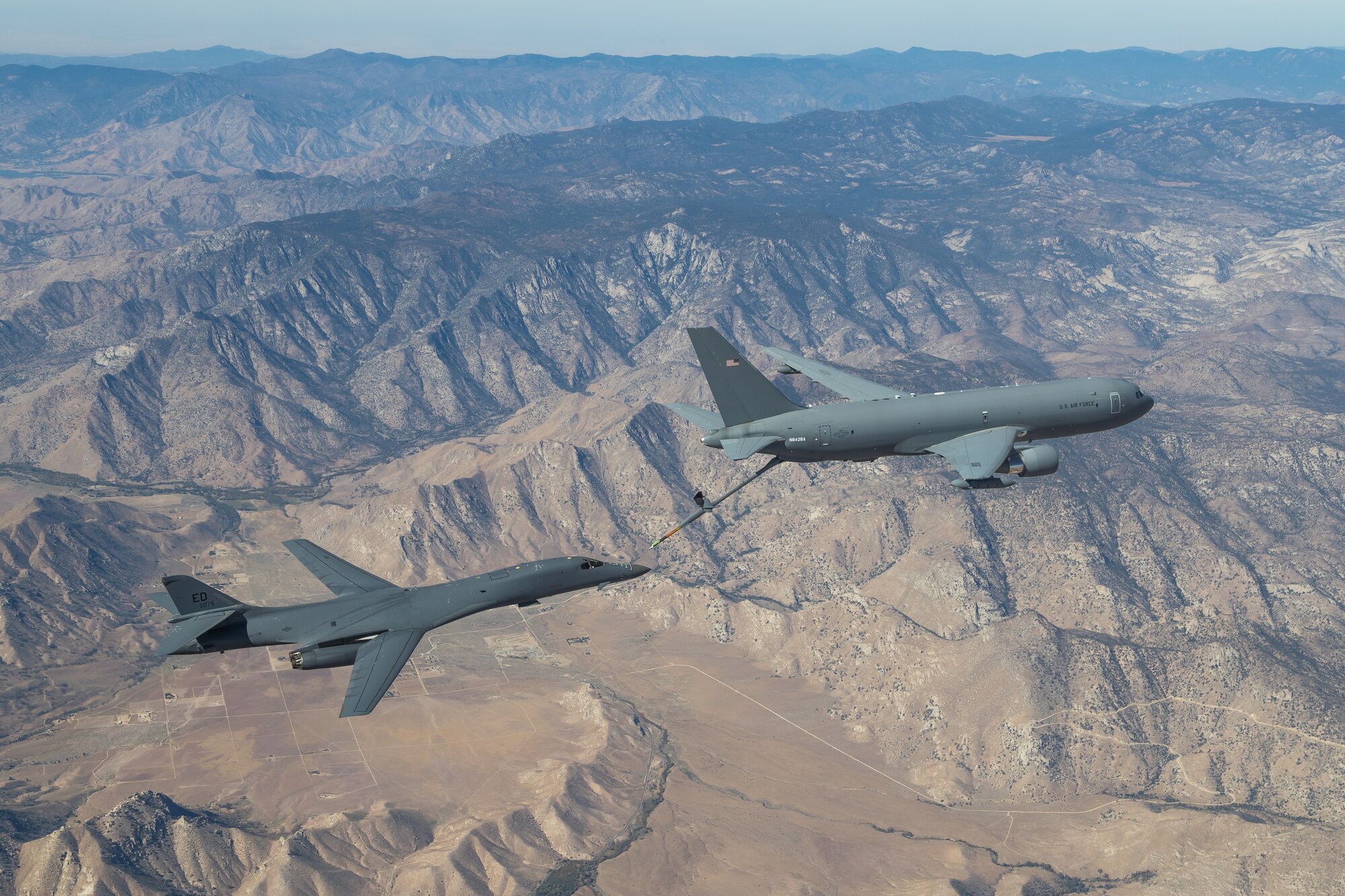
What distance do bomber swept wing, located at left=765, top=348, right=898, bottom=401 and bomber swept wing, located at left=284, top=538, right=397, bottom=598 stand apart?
40.1 meters

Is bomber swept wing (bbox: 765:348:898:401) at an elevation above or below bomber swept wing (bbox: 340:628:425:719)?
above

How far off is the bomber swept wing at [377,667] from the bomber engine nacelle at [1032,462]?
157ft

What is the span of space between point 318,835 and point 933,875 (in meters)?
102

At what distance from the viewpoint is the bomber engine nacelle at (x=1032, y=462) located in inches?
3615

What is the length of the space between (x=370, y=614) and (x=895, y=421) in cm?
4469

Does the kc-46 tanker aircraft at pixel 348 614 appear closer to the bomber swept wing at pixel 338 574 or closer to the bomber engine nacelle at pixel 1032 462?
the bomber swept wing at pixel 338 574

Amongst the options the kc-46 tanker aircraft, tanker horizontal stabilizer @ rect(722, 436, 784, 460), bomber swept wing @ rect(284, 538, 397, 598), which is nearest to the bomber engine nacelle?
tanker horizontal stabilizer @ rect(722, 436, 784, 460)

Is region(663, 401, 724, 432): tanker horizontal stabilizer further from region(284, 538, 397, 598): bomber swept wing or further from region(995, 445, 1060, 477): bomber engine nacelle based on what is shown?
region(284, 538, 397, 598): bomber swept wing

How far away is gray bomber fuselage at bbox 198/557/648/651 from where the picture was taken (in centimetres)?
8738

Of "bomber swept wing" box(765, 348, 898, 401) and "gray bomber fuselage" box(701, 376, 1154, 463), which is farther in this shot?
"bomber swept wing" box(765, 348, 898, 401)

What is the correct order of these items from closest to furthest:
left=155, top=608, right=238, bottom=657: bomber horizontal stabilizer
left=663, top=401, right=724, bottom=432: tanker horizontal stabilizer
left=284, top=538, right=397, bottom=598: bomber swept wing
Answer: left=155, top=608, right=238, bottom=657: bomber horizontal stabilizer → left=284, top=538, right=397, bottom=598: bomber swept wing → left=663, top=401, right=724, bottom=432: tanker horizontal stabilizer

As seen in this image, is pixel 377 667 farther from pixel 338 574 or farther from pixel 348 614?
pixel 338 574

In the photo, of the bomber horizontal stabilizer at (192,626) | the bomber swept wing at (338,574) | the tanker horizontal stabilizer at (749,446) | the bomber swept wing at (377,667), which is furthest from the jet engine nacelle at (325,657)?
the tanker horizontal stabilizer at (749,446)

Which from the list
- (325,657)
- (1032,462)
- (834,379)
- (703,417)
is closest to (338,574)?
(325,657)
